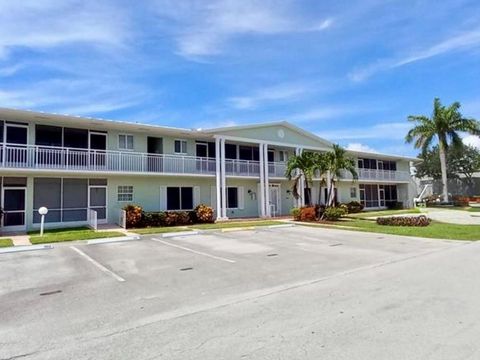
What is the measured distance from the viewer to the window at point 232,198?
91.7ft

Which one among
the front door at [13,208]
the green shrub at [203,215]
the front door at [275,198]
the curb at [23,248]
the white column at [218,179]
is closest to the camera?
the curb at [23,248]

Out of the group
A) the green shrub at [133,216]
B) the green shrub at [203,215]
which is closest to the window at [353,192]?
the green shrub at [203,215]

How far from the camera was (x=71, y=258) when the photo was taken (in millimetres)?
11836

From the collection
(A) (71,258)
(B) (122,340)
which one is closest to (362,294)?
(B) (122,340)

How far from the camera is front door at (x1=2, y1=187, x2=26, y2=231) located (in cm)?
1927

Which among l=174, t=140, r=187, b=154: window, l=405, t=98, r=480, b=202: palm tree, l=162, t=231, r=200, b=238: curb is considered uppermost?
l=405, t=98, r=480, b=202: palm tree

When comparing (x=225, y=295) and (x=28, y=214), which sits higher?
(x=28, y=214)

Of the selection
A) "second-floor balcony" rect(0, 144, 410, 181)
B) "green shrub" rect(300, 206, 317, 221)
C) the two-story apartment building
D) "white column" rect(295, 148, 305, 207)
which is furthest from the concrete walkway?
"second-floor balcony" rect(0, 144, 410, 181)

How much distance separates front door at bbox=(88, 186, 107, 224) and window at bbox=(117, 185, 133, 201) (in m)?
0.81

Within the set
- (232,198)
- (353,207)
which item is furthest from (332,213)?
(353,207)

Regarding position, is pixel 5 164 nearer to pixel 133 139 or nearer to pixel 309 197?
pixel 133 139

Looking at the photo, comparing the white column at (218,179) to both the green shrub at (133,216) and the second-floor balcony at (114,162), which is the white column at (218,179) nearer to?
the second-floor balcony at (114,162)

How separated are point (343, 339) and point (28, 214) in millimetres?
19075

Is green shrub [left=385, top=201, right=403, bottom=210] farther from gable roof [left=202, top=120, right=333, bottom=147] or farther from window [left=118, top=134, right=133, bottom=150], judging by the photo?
window [left=118, top=134, right=133, bottom=150]
